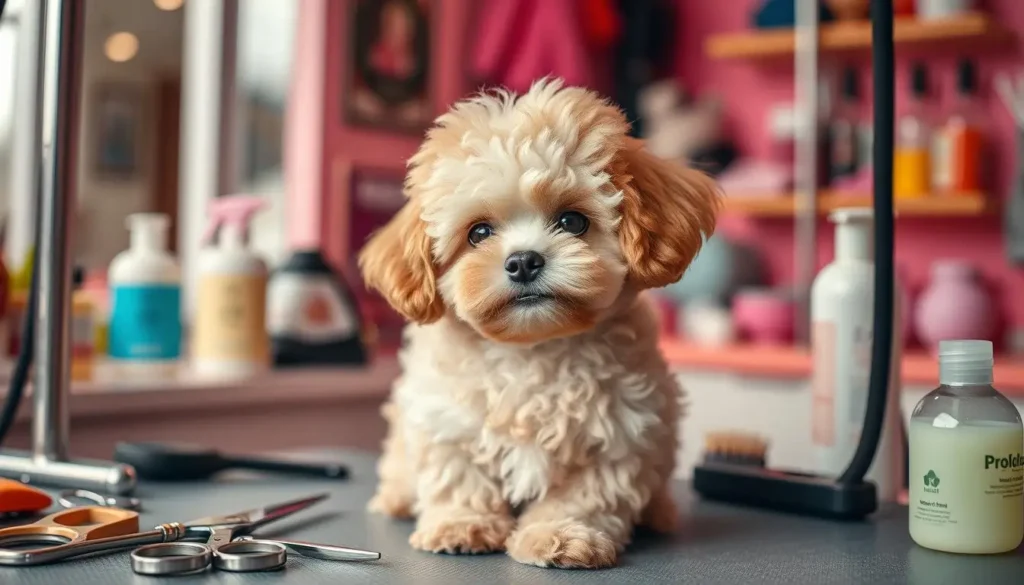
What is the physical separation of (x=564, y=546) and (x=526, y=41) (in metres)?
2.37

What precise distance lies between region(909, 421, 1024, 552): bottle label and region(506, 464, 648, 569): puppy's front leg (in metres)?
0.22

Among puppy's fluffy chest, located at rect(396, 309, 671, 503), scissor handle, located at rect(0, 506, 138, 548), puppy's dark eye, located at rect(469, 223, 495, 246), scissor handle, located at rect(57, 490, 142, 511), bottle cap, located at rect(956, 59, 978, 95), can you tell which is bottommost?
scissor handle, located at rect(57, 490, 142, 511)

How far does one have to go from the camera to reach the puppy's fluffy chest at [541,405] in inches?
31.6

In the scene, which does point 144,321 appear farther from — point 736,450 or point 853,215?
point 853,215

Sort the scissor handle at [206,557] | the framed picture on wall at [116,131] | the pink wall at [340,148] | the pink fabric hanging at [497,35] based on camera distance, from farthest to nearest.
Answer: the pink fabric hanging at [497,35], the pink wall at [340,148], the framed picture on wall at [116,131], the scissor handle at [206,557]

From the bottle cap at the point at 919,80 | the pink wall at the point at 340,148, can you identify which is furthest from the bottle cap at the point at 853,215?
the bottle cap at the point at 919,80

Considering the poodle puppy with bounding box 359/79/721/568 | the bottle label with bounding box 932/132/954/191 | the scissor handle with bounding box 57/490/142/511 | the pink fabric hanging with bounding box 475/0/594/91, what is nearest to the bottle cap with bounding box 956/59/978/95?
the bottle label with bounding box 932/132/954/191

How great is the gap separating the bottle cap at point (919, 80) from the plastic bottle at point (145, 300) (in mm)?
2002

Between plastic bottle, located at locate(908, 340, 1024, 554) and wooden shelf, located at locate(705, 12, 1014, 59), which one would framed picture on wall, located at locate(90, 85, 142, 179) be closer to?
wooden shelf, located at locate(705, 12, 1014, 59)

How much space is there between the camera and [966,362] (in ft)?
2.54

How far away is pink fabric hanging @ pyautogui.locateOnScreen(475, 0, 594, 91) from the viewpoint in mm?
2891

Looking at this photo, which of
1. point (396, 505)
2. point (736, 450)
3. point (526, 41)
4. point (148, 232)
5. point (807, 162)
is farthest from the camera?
point (526, 41)

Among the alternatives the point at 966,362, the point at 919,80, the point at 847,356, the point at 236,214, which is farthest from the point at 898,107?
the point at 966,362

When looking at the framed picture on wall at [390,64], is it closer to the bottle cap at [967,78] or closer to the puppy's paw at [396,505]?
the bottle cap at [967,78]
